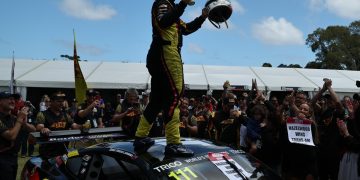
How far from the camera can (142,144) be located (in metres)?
3.67

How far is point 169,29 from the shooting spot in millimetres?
3893

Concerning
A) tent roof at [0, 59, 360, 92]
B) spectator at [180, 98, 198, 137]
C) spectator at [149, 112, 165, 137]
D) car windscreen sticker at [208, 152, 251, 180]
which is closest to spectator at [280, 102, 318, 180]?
car windscreen sticker at [208, 152, 251, 180]

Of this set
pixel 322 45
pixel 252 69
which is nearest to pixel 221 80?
pixel 252 69

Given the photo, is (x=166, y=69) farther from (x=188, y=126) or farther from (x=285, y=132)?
(x=188, y=126)

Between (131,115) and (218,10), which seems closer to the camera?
(218,10)

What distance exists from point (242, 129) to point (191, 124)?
9.75 feet

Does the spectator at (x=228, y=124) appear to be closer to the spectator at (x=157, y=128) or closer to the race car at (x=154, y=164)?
the spectator at (x=157, y=128)

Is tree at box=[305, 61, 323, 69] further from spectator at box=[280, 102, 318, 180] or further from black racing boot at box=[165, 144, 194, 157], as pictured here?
black racing boot at box=[165, 144, 194, 157]

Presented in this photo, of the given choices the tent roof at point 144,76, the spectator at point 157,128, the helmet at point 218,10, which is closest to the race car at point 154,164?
the helmet at point 218,10

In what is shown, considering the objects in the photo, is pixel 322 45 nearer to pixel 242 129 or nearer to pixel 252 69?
pixel 252 69

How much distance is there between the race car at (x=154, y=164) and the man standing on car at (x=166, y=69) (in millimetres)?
167

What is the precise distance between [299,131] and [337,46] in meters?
54.6

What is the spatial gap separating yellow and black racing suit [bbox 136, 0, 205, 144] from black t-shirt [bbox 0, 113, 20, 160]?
200cm

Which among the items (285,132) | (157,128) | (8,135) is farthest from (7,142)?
(285,132)
